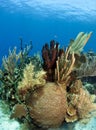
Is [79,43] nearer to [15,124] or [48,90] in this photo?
[48,90]

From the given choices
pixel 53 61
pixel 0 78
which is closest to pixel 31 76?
pixel 53 61

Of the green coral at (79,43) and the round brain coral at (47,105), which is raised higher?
the green coral at (79,43)

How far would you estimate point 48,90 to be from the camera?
16.7 ft

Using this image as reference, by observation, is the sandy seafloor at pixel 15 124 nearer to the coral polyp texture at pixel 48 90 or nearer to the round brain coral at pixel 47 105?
the coral polyp texture at pixel 48 90

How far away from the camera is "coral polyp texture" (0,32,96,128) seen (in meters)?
5.03

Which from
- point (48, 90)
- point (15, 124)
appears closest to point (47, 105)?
point (48, 90)

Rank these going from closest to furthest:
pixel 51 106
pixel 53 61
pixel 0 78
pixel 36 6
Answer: pixel 51 106
pixel 53 61
pixel 0 78
pixel 36 6

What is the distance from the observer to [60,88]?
520 cm

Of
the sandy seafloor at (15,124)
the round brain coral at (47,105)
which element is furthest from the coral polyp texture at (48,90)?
the sandy seafloor at (15,124)

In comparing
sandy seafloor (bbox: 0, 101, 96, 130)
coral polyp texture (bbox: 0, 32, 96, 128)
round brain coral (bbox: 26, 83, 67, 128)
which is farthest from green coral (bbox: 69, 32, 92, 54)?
sandy seafloor (bbox: 0, 101, 96, 130)

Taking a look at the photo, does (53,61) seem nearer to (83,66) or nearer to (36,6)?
(83,66)

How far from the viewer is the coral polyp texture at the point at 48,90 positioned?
5.03 m

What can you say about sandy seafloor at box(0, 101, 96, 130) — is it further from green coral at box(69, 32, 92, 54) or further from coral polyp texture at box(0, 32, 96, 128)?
green coral at box(69, 32, 92, 54)

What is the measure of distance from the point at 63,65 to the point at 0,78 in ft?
4.97
